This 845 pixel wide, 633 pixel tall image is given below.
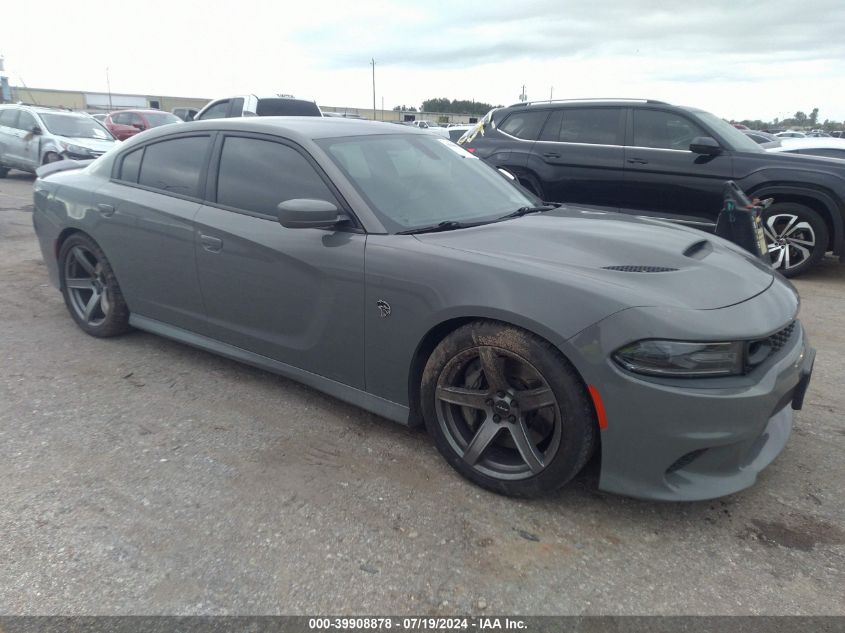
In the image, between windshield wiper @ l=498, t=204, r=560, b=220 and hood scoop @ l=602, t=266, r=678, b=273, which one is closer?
hood scoop @ l=602, t=266, r=678, b=273

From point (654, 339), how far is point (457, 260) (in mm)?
868

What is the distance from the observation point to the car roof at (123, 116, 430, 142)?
3.38m

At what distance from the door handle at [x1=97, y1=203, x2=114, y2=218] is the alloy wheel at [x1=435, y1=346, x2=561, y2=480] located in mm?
2666

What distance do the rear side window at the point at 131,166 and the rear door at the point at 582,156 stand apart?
183 inches

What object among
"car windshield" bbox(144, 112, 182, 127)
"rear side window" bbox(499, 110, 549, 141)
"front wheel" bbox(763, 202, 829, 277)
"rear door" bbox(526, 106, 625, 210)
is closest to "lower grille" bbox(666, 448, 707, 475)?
"front wheel" bbox(763, 202, 829, 277)

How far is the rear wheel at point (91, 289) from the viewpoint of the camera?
14.0 feet

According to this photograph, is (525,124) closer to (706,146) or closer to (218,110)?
(706,146)

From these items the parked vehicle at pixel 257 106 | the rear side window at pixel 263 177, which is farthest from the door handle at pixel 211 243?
the parked vehicle at pixel 257 106

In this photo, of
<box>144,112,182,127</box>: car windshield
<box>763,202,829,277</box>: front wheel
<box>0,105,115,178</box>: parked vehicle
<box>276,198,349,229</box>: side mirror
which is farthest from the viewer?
<box>144,112,182,127</box>: car windshield

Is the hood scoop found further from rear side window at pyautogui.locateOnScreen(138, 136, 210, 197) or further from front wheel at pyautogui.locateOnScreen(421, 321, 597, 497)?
rear side window at pyautogui.locateOnScreen(138, 136, 210, 197)

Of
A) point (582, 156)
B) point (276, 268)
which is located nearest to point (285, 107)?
point (582, 156)

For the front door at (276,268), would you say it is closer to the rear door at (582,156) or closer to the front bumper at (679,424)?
the front bumper at (679,424)

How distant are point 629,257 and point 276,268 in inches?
67.3

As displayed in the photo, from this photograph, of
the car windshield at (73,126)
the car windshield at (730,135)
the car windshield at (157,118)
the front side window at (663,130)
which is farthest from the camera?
the car windshield at (157,118)
